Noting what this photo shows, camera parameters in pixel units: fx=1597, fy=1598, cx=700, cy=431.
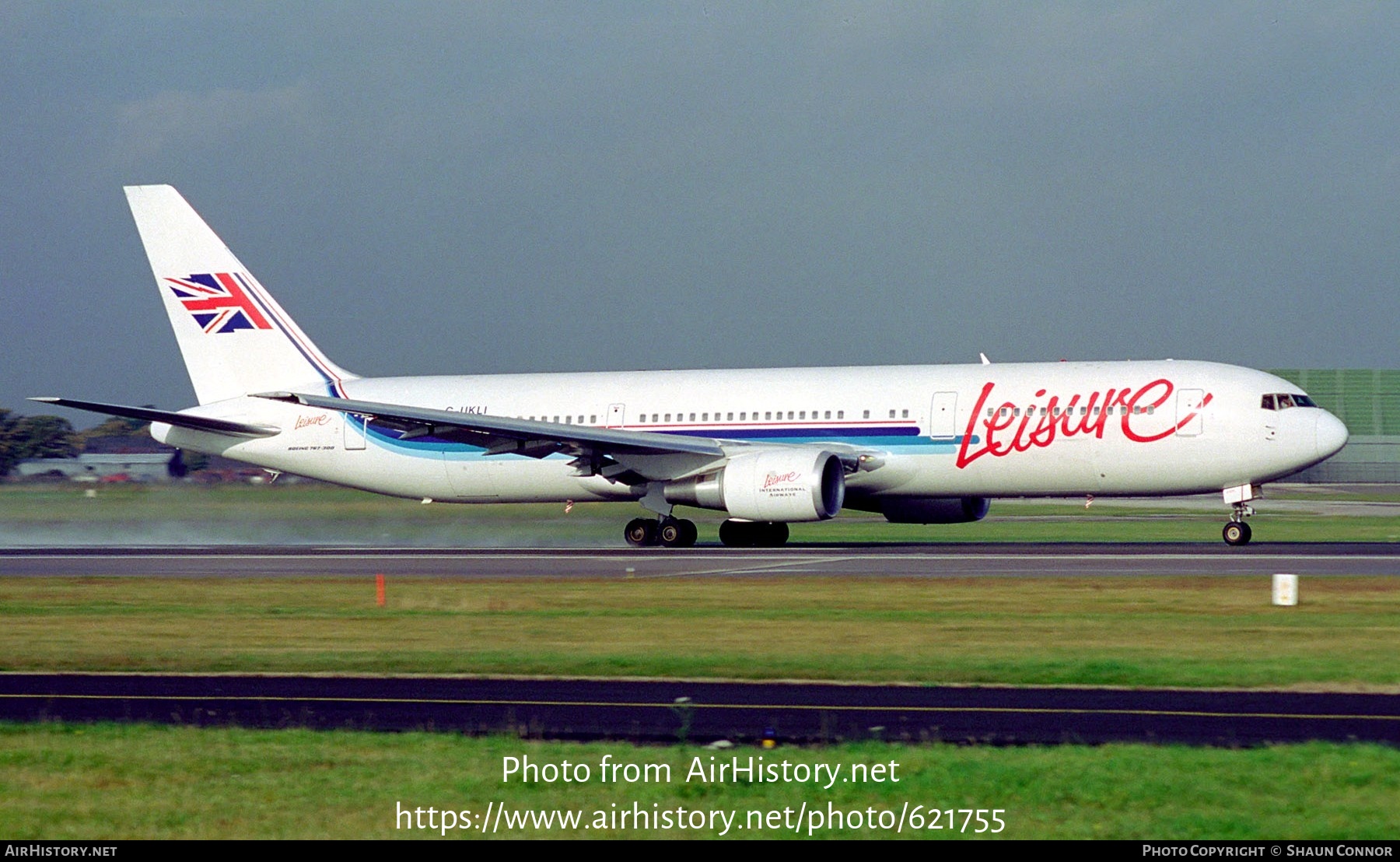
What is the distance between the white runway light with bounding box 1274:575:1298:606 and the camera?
21578mm

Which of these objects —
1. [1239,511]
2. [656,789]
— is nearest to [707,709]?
[656,789]

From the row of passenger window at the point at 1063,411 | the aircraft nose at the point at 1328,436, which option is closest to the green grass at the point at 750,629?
the row of passenger window at the point at 1063,411

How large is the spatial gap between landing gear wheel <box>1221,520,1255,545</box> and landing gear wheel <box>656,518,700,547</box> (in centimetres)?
1186

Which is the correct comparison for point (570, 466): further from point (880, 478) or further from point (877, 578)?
point (877, 578)

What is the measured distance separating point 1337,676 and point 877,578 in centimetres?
1228

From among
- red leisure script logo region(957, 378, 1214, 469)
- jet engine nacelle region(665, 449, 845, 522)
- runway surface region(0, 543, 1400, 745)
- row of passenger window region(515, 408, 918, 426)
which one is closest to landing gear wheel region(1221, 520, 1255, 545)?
red leisure script logo region(957, 378, 1214, 469)

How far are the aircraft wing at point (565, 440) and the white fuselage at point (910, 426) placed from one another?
1.29 m

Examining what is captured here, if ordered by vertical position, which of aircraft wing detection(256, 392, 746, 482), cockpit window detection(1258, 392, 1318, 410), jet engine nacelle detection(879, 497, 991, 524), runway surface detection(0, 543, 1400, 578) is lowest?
runway surface detection(0, 543, 1400, 578)

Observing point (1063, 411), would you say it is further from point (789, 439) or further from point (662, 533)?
point (662, 533)

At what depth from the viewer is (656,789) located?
32.7ft

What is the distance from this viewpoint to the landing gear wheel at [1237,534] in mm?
33656

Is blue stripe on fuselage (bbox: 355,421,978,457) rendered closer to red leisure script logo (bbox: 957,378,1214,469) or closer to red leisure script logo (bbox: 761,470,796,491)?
red leisure script logo (bbox: 957,378,1214,469)

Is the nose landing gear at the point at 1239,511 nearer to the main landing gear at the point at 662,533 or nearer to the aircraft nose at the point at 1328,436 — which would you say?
the aircraft nose at the point at 1328,436
